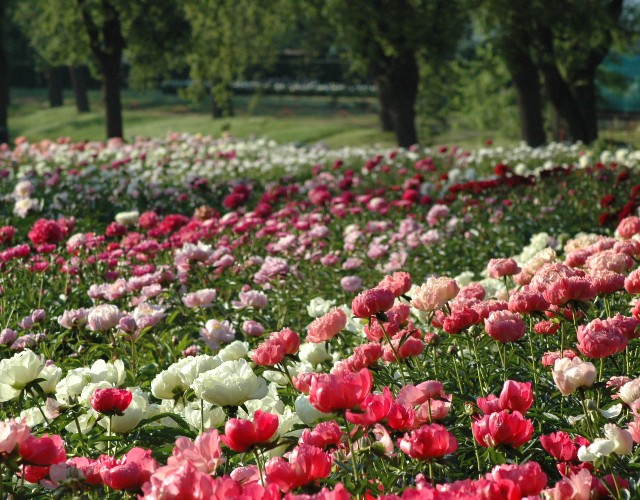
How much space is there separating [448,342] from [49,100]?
48.2 meters

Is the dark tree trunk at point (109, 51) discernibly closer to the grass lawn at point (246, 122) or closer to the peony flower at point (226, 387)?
the grass lawn at point (246, 122)

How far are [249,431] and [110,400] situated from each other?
58cm

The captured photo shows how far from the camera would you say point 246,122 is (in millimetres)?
33938

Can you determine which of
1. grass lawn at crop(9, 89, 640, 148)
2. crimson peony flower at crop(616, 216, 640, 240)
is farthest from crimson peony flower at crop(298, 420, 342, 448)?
grass lawn at crop(9, 89, 640, 148)

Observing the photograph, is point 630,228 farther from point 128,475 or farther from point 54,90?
point 54,90

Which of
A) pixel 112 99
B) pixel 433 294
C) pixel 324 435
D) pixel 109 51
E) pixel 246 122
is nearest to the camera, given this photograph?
pixel 324 435

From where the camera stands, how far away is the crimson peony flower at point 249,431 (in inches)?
78.2

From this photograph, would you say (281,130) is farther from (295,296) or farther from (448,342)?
(448,342)

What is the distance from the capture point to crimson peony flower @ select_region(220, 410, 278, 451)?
6.51ft

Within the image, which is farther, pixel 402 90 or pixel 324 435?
pixel 402 90

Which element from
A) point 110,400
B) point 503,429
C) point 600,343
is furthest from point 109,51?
point 503,429

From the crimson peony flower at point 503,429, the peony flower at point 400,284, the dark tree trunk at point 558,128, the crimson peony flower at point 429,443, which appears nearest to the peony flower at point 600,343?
the crimson peony flower at point 503,429

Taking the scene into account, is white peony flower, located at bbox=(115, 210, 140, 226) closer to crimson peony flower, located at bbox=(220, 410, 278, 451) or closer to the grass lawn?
crimson peony flower, located at bbox=(220, 410, 278, 451)

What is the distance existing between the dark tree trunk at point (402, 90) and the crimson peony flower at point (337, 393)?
17.8 meters
